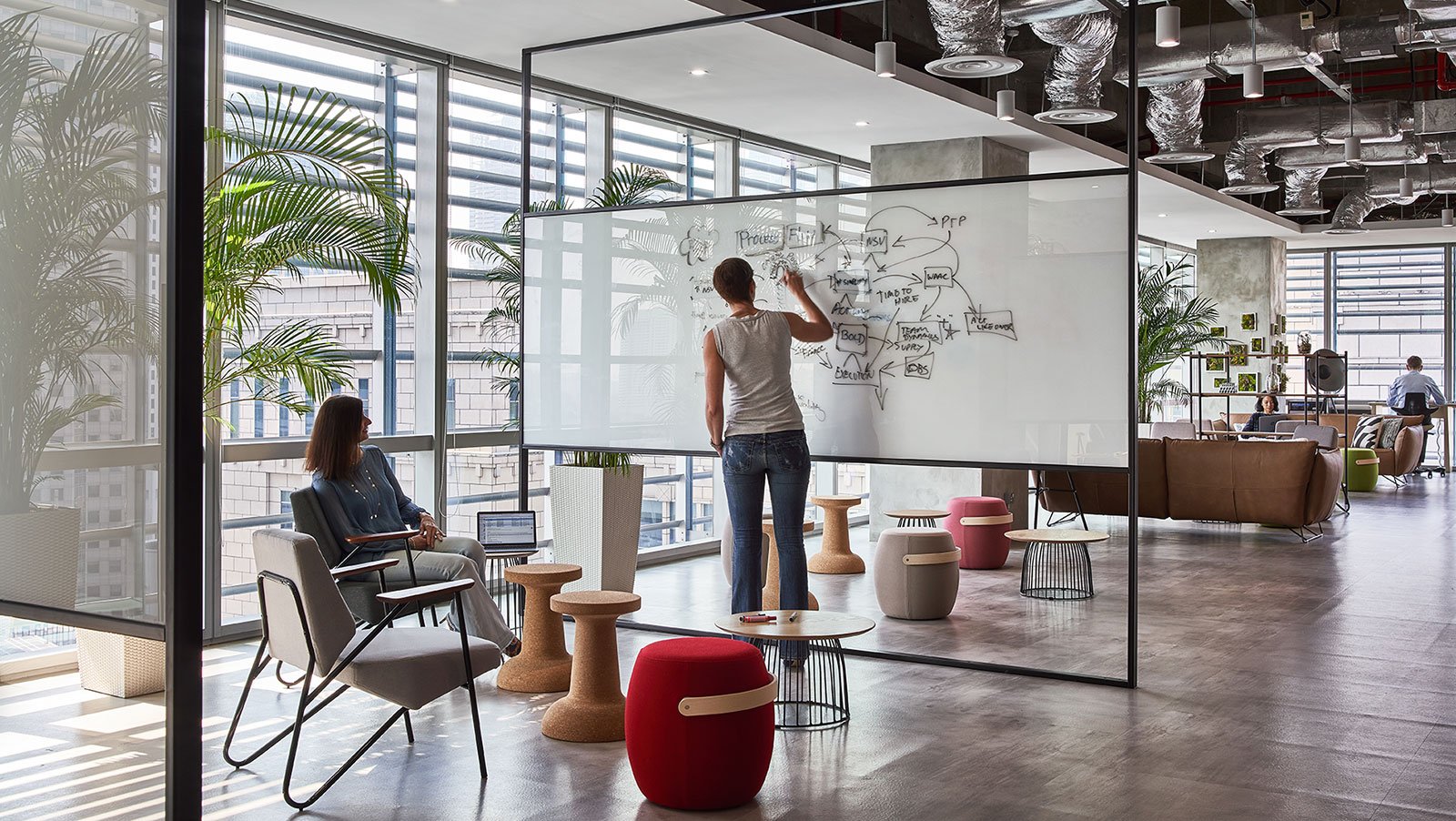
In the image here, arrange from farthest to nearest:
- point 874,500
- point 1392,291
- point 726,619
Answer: point 1392,291 → point 874,500 → point 726,619

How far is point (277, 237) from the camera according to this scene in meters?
5.48

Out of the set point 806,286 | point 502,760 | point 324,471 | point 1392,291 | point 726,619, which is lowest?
point 502,760

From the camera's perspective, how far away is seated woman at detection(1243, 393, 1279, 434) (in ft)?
46.2

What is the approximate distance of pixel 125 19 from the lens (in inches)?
105

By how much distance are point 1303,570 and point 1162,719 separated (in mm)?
4474

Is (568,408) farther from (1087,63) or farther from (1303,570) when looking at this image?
(1303,570)

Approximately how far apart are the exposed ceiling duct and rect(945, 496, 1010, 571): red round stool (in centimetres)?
416

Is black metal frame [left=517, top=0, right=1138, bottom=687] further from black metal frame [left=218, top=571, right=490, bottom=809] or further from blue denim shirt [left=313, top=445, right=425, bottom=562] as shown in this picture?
black metal frame [left=218, top=571, right=490, bottom=809]

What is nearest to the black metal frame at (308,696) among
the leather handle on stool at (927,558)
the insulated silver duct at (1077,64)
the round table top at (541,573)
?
the round table top at (541,573)

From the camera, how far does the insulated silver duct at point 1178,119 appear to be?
917 centimetres

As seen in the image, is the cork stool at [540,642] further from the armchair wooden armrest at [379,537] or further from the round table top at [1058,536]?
the round table top at [1058,536]

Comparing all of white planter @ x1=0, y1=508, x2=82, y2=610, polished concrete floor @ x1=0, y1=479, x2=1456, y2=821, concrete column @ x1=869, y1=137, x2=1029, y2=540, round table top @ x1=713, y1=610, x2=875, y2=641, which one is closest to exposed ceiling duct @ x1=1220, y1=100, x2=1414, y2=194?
concrete column @ x1=869, y1=137, x2=1029, y2=540

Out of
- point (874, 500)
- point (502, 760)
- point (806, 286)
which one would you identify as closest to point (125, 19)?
point (502, 760)

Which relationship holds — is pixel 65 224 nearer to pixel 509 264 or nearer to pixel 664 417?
pixel 664 417
